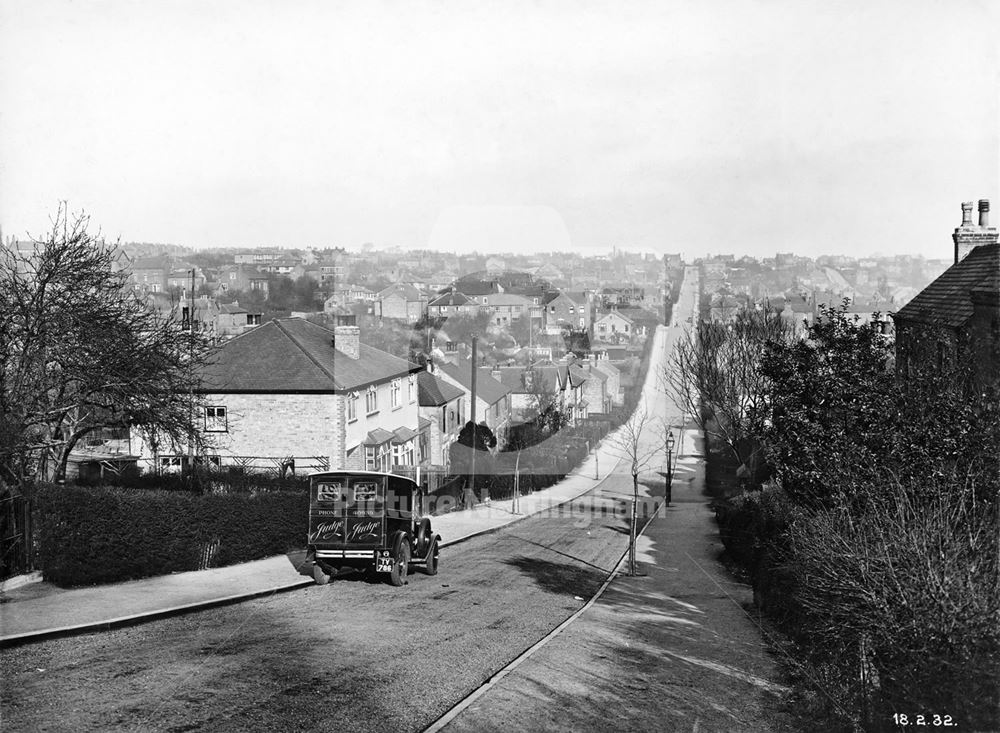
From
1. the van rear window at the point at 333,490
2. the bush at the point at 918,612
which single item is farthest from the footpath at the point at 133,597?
the bush at the point at 918,612

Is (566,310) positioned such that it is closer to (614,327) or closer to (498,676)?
(614,327)

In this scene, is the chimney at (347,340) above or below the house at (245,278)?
below

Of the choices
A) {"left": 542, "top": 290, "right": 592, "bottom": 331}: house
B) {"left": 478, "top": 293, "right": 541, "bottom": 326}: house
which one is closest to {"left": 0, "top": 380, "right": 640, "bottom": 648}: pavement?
{"left": 478, "top": 293, "right": 541, "bottom": 326}: house

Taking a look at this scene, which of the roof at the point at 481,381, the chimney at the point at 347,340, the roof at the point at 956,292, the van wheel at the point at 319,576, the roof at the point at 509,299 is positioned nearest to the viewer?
the van wheel at the point at 319,576

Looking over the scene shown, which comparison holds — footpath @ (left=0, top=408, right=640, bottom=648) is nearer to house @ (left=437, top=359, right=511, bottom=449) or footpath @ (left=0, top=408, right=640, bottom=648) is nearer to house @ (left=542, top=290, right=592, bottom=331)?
house @ (left=437, top=359, right=511, bottom=449)

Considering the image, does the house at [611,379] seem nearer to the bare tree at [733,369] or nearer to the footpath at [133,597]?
the bare tree at [733,369]

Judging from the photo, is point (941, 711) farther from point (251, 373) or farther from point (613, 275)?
point (613, 275)
